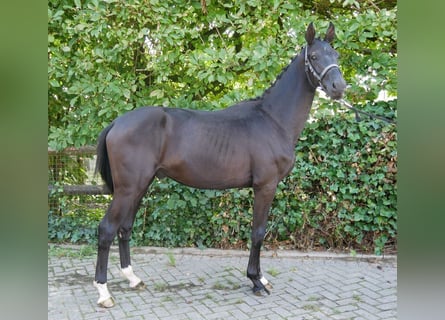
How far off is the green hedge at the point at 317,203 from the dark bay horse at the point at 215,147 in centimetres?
106

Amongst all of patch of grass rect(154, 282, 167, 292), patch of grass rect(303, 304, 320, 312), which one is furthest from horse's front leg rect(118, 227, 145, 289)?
patch of grass rect(303, 304, 320, 312)

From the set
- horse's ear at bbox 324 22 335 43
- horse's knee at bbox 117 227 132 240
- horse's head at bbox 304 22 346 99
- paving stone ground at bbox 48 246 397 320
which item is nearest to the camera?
horse's head at bbox 304 22 346 99

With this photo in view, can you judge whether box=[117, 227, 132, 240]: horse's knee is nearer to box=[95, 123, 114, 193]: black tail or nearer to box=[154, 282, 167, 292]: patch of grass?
box=[95, 123, 114, 193]: black tail

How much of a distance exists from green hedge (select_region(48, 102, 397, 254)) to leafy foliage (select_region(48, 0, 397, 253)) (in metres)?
0.01

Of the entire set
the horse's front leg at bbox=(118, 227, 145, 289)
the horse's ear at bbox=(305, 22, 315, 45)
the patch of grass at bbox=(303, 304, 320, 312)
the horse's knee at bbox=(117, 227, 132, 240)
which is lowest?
the patch of grass at bbox=(303, 304, 320, 312)

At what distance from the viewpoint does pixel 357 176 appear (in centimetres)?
431

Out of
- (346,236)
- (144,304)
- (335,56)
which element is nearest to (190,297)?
(144,304)

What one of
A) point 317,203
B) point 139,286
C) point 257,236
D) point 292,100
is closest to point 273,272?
point 257,236

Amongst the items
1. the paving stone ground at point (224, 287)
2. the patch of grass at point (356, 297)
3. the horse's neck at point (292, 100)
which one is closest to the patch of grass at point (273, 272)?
the paving stone ground at point (224, 287)

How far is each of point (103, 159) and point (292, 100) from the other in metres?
1.76

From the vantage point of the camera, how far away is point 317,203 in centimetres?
439

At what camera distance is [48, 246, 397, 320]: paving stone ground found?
3.04 m

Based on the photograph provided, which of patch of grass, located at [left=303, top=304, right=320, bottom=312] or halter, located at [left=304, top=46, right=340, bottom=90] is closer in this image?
halter, located at [left=304, top=46, right=340, bottom=90]
